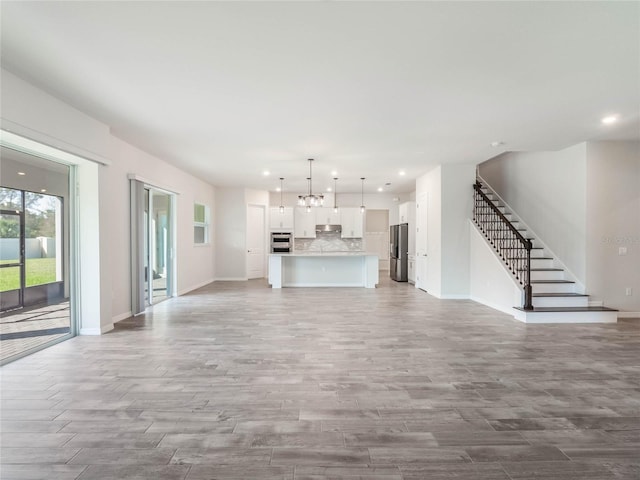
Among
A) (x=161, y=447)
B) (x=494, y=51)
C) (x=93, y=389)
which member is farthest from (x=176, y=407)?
(x=494, y=51)

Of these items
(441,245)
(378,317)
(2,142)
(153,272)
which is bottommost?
(378,317)

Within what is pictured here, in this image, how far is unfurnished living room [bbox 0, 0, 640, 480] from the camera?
80.7 inches

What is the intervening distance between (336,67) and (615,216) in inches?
222

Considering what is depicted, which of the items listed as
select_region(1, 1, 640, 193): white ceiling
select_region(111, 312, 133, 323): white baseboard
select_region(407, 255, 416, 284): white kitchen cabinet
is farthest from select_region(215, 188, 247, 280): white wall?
select_region(407, 255, 416, 284): white kitchen cabinet

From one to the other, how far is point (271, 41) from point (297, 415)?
2.87m

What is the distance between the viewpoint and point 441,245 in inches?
267

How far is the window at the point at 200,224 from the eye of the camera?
848 centimetres

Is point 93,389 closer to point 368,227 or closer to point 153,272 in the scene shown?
point 153,272

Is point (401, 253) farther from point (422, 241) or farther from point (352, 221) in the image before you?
point (352, 221)

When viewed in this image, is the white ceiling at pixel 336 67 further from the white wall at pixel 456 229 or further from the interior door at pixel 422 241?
the interior door at pixel 422 241

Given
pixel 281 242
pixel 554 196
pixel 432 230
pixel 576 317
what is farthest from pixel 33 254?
pixel 554 196

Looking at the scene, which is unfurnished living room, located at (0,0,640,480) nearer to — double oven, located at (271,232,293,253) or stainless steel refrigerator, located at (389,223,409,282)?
stainless steel refrigerator, located at (389,223,409,282)

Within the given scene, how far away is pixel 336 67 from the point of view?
2803 mm

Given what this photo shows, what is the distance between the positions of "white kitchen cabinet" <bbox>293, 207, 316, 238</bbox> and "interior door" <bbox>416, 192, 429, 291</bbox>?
3791 mm
